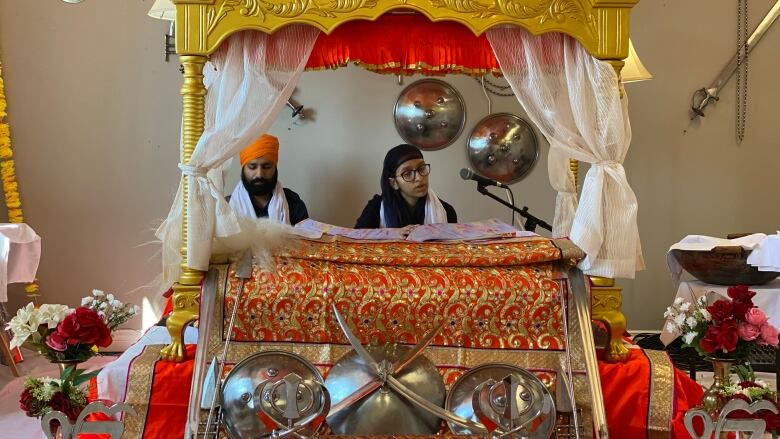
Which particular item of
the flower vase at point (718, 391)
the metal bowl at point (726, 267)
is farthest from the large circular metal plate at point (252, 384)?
the metal bowl at point (726, 267)

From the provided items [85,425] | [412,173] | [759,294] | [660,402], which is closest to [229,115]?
[85,425]

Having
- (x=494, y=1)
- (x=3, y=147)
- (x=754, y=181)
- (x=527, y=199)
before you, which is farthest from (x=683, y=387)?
(x=3, y=147)

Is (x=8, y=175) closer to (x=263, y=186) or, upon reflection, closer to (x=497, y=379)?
(x=263, y=186)

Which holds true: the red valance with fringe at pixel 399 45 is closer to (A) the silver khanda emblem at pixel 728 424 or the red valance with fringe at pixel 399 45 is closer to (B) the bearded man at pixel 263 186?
(B) the bearded man at pixel 263 186

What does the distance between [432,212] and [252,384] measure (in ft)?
7.30

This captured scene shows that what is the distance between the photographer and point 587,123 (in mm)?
3752

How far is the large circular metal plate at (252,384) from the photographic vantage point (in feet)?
10.7

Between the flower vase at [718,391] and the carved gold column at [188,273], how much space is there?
2.19 metres

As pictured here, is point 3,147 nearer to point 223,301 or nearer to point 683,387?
point 223,301

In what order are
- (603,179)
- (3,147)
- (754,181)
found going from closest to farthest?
1. (603,179)
2. (3,147)
3. (754,181)

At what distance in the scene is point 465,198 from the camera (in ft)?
20.7

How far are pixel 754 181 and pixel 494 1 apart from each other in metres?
3.62

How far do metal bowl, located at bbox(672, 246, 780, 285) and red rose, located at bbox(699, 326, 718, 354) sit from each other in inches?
44.2

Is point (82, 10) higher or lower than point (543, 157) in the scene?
higher
